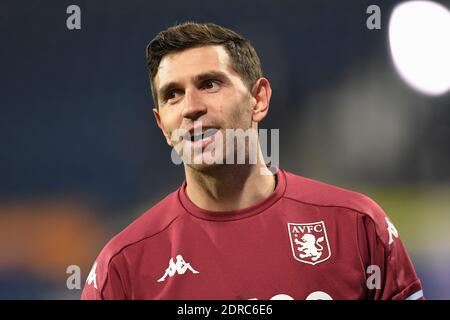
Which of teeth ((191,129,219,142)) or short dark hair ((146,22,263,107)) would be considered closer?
teeth ((191,129,219,142))

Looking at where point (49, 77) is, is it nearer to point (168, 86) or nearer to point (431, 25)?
point (168, 86)

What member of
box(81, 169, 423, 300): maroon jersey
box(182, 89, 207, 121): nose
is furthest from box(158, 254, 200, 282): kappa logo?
box(182, 89, 207, 121): nose

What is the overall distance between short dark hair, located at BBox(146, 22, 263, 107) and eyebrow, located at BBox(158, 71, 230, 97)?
2.5 inches

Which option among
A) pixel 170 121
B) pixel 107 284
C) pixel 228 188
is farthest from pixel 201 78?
pixel 107 284

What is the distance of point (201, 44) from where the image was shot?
1.49 meters

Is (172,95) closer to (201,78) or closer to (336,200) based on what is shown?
(201,78)

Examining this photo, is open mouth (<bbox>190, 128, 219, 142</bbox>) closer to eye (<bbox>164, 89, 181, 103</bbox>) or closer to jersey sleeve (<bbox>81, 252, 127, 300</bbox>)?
eye (<bbox>164, 89, 181, 103</bbox>)

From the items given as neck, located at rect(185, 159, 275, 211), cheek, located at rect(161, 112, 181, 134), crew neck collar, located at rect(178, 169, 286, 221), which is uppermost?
cheek, located at rect(161, 112, 181, 134)

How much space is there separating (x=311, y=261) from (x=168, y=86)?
1.87 feet

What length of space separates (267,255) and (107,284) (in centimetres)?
41

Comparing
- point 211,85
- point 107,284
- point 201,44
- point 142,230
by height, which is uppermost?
point 201,44

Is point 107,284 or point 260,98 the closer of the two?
point 107,284

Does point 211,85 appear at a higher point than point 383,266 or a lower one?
higher

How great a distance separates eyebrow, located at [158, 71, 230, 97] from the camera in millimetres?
1435
